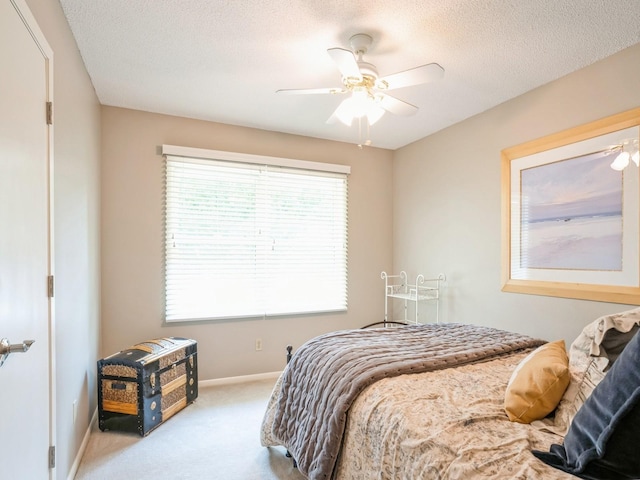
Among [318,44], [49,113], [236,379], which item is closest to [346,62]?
[318,44]

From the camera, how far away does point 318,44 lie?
88.7 inches

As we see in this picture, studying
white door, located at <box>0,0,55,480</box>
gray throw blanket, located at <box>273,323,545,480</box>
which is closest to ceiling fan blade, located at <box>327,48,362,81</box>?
white door, located at <box>0,0,55,480</box>

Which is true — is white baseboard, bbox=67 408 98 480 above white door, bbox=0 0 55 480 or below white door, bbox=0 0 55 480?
below

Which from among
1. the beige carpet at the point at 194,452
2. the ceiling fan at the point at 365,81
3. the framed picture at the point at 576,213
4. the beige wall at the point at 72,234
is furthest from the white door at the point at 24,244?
the framed picture at the point at 576,213

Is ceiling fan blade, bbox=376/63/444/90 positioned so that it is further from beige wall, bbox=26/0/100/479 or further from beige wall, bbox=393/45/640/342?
beige wall, bbox=26/0/100/479

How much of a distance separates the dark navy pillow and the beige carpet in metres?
1.58

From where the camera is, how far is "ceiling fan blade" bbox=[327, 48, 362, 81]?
1827mm

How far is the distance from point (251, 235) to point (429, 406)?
2.73m

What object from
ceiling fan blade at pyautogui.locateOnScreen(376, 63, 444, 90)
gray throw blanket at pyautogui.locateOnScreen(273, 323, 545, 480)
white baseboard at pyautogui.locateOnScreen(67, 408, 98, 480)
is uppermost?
Answer: ceiling fan blade at pyautogui.locateOnScreen(376, 63, 444, 90)

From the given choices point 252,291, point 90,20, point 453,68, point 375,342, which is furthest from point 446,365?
point 90,20

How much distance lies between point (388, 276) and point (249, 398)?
6.79 ft

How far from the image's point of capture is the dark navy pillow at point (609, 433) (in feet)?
3.19

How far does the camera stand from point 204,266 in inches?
141

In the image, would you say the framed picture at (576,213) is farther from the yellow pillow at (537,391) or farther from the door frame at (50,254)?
the door frame at (50,254)
